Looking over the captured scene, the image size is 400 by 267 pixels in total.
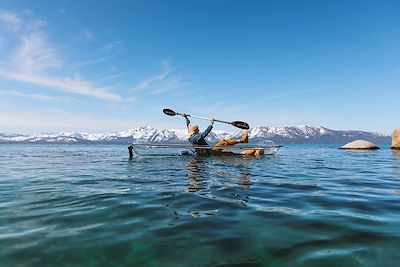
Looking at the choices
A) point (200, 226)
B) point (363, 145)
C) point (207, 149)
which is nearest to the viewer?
point (200, 226)

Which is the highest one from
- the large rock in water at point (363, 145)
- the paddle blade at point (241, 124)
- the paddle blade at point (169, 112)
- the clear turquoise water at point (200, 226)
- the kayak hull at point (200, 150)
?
the paddle blade at point (169, 112)

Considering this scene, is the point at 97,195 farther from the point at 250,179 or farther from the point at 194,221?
the point at 250,179

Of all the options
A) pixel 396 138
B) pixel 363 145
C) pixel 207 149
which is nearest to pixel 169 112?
pixel 207 149

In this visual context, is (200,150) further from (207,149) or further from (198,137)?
(198,137)

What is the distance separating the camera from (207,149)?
25.6 m

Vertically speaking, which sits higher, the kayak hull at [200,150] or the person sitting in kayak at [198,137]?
the person sitting in kayak at [198,137]

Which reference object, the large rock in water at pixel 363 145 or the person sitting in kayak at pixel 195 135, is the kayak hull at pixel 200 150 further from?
the large rock in water at pixel 363 145

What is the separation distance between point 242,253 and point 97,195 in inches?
229

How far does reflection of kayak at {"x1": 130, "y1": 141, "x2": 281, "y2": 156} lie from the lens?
25.0m

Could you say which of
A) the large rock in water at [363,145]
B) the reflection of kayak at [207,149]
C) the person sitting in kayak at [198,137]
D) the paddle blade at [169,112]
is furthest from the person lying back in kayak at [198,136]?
the large rock in water at [363,145]

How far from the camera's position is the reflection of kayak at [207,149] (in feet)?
81.9

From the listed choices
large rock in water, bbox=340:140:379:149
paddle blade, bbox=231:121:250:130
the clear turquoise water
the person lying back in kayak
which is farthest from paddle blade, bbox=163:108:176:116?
large rock in water, bbox=340:140:379:149

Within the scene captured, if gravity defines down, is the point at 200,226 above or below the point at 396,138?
below

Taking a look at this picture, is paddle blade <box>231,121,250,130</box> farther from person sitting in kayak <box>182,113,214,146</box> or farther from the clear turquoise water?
the clear turquoise water
